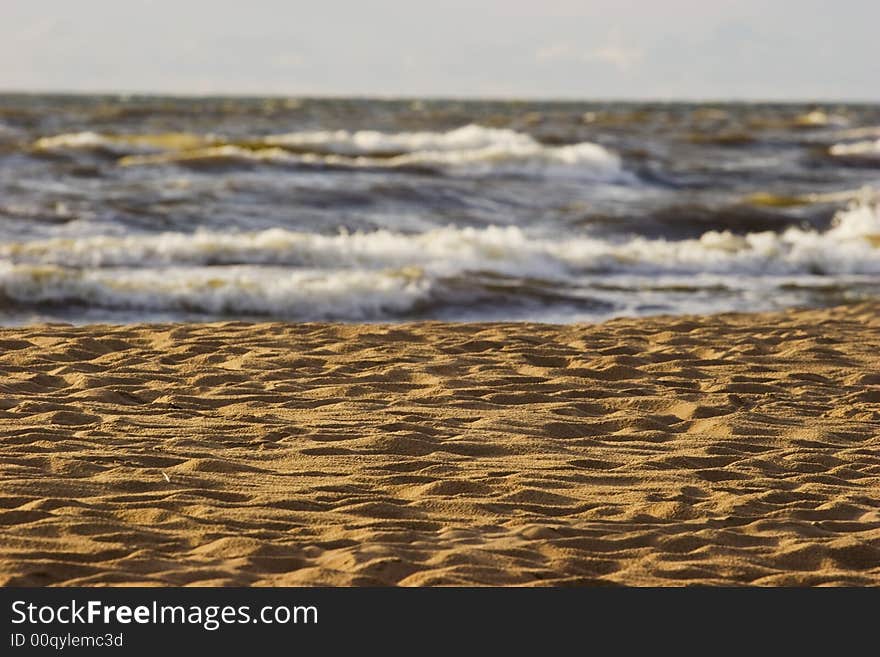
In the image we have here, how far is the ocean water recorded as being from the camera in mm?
11562

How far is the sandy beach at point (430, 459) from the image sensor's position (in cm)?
463

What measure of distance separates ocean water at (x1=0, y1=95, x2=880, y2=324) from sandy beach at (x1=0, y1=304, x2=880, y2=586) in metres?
2.68

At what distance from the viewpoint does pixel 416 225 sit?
18.3 meters

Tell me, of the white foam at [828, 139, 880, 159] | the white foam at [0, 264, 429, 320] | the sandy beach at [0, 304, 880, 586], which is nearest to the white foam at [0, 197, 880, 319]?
the white foam at [0, 264, 429, 320]

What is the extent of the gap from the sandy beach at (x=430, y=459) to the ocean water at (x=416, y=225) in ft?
8.80

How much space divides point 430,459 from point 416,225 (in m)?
12.7

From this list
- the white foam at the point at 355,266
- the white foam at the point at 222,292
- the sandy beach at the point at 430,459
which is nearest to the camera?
the sandy beach at the point at 430,459

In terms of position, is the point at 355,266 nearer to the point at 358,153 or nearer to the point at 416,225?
the point at 416,225

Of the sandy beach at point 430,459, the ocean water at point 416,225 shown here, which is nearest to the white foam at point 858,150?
the ocean water at point 416,225

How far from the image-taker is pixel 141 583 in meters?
4.27

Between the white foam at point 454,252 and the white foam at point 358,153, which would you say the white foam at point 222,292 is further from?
the white foam at point 358,153

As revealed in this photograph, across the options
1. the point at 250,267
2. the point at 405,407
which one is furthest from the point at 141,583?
the point at 250,267

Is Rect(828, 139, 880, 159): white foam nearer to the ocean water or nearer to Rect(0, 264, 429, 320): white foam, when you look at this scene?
the ocean water

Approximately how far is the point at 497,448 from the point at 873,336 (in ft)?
14.6
